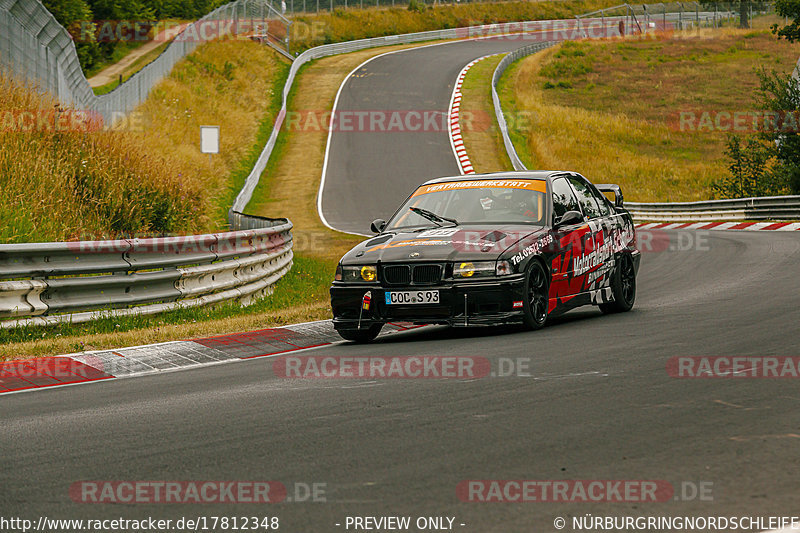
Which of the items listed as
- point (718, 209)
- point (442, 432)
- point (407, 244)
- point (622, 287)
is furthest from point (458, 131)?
point (442, 432)

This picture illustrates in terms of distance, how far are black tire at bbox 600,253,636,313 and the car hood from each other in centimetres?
173

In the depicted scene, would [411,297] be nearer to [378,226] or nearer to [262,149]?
[378,226]

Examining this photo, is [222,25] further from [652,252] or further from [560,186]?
[560,186]

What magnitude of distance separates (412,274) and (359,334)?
3.01 ft

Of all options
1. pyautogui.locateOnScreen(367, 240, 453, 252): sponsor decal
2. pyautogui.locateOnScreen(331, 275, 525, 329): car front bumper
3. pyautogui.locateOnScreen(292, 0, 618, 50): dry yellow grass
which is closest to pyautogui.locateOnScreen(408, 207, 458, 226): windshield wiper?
pyautogui.locateOnScreen(367, 240, 453, 252): sponsor decal

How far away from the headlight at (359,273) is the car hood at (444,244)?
0.06m

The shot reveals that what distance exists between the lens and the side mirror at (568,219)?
10.4 m

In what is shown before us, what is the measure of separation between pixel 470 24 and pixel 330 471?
86.5 meters

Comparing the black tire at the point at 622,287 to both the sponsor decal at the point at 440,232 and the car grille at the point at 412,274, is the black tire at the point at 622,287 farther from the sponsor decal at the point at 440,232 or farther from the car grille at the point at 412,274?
the car grille at the point at 412,274

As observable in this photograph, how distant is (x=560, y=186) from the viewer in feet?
36.8

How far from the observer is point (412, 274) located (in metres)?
9.61

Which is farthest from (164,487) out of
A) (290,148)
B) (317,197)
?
(290,148)

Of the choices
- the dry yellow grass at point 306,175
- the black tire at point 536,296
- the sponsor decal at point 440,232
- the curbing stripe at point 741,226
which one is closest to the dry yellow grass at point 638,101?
the dry yellow grass at point 306,175

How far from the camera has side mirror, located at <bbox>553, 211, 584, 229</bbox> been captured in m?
10.4
